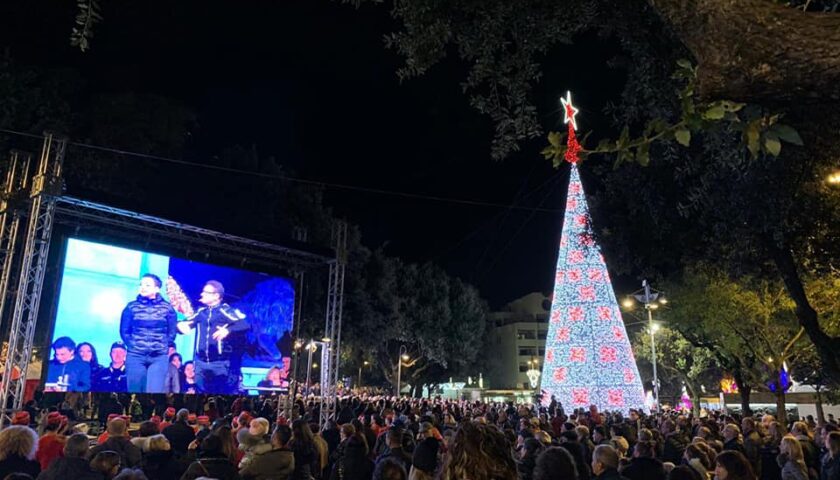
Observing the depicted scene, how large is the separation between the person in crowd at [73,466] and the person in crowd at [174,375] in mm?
12416

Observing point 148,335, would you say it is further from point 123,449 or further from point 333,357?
point 123,449

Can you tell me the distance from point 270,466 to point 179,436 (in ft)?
10.00

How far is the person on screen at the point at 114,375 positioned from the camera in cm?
1517

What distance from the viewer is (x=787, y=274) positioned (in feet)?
27.6

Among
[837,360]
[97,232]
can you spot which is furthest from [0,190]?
[837,360]

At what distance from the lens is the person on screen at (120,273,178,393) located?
15.8 m

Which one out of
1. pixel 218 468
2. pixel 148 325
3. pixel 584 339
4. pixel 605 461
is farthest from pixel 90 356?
pixel 584 339

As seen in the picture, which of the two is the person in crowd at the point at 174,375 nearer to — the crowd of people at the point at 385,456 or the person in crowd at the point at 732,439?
the crowd of people at the point at 385,456

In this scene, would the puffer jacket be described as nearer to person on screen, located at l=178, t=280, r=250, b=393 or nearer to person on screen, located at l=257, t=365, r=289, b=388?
person on screen, located at l=178, t=280, r=250, b=393

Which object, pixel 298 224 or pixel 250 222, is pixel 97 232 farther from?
pixel 298 224

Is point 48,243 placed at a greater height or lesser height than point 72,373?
greater

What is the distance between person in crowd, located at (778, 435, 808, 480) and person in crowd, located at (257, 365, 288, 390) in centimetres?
1578

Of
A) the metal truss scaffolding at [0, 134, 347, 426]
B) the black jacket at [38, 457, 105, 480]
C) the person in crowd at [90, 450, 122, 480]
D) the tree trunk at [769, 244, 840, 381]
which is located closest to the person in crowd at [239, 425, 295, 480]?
the person in crowd at [90, 450, 122, 480]

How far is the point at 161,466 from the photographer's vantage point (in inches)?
247
